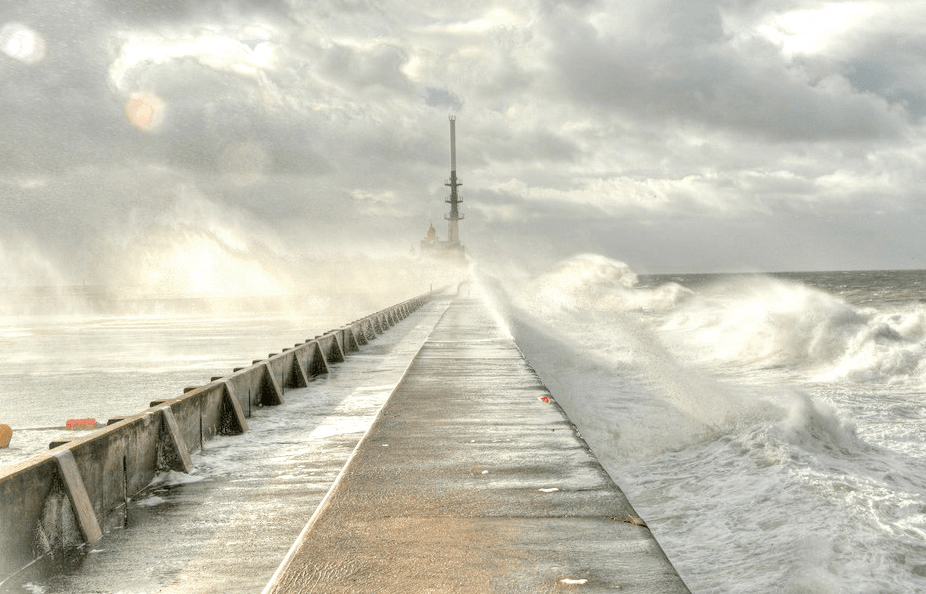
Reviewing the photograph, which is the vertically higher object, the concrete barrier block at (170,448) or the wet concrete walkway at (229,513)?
the concrete barrier block at (170,448)

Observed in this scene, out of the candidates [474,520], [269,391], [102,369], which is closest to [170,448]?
[474,520]

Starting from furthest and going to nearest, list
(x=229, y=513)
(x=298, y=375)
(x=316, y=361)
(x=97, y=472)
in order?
(x=316, y=361), (x=298, y=375), (x=229, y=513), (x=97, y=472)

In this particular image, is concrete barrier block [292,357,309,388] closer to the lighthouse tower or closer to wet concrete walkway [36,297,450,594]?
wet concrete walkway [36,297,450,594]

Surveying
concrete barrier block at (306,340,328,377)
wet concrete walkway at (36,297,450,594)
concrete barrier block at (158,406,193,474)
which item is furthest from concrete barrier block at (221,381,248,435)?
concrete barrier block at (306,340,328,377)

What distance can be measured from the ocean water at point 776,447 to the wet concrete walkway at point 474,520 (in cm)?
204

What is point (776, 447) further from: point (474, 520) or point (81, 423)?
point (81, 423)

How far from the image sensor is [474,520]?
5.86 metres

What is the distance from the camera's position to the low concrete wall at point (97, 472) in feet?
17.6

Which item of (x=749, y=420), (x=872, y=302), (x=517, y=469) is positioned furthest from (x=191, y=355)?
(x=872, y=302)

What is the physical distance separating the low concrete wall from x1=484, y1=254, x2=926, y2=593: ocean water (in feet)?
18.1

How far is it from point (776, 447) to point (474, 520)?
907 centimetres

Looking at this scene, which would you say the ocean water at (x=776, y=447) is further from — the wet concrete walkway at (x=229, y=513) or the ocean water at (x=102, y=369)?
the ocean water at (x=102, y=369)

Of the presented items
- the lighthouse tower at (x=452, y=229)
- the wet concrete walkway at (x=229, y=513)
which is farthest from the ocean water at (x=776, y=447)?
the lighthouse tower at (x=452, y=229)

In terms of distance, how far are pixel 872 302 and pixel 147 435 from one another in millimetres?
75571
